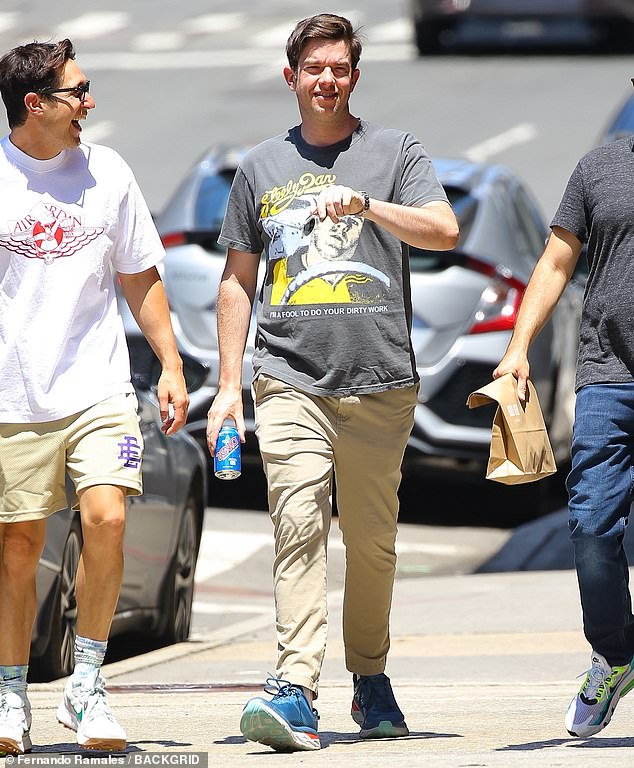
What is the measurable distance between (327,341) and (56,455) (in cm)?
86

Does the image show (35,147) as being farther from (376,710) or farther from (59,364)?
(376,710)

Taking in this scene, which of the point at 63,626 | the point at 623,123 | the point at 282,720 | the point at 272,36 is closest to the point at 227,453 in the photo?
the point at 282,720

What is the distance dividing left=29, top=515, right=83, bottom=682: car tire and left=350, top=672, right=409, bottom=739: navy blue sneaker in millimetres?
1806

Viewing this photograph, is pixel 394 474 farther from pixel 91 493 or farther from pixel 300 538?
pixel 91 493

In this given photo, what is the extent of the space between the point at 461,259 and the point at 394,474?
17.6 ft

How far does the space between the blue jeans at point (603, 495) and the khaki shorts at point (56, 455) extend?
1282 millimetres

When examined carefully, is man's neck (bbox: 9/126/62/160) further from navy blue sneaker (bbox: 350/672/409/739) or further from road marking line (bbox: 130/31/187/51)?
road marking line (bbox: 130/31/187/51)

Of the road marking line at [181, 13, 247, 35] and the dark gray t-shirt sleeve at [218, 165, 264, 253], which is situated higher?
the dark gray t-shirt sleeve at [218, 165, 264, 253]

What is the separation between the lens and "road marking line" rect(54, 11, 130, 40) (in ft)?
110

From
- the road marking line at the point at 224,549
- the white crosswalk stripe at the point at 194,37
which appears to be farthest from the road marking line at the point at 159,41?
the road marking line at the point at 224,549

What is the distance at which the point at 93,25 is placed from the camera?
112 ft

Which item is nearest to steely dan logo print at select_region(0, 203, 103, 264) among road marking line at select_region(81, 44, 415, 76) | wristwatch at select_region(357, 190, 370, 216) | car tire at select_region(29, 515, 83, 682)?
wristwatch at select_region(357, 190, 370, 216)

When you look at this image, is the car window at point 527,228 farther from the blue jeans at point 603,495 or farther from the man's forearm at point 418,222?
the blue jeans at point 603,495

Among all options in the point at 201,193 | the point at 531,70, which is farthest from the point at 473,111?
the point at 201,193
